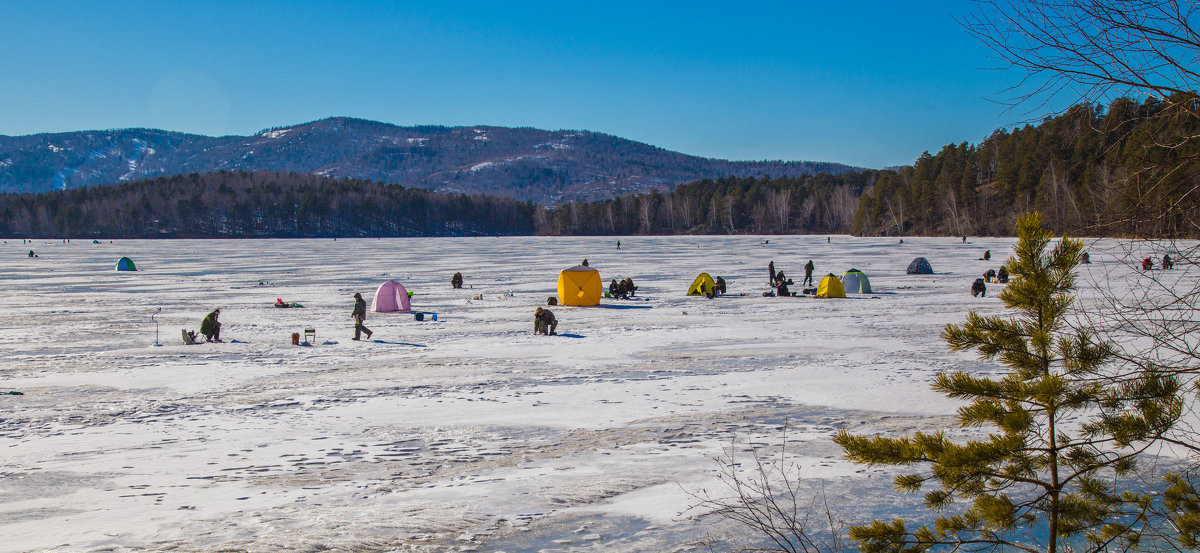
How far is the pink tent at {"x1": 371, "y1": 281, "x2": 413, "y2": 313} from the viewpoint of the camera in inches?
1005

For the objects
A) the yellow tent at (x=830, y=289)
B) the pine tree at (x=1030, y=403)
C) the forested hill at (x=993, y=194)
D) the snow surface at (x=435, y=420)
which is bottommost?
the snow surface at (x=435, y=420)

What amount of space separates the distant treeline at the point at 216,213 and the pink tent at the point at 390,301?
154 m

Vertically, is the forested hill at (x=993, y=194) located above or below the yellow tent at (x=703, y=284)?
above

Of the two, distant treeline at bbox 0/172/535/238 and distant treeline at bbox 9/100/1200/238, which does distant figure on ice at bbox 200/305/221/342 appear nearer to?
distant treeline at bbox 9/100/1200/238

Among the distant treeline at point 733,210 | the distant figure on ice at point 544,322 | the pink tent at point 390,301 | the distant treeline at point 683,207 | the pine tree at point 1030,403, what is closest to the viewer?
the pine tree at point 1030,403

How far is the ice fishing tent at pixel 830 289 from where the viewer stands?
28.5 m

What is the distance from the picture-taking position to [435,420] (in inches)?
447

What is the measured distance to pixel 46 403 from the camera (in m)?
12.4

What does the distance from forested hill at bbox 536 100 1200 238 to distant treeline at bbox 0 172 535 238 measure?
122ft

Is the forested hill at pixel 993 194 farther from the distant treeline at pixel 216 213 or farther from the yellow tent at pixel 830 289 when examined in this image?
the distant treeline at pixel 216 213

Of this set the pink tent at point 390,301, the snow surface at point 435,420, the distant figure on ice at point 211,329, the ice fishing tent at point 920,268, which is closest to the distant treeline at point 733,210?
the ice fishing tent at point 920,268

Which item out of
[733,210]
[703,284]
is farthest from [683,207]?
[703,284]

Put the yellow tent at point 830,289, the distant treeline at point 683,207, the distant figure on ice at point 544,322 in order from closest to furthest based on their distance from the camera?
the distant figure on ice at point 544,322 < the yellow tent at point 830,289 < the distant treeline at point 683,207

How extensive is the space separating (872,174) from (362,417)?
180104 millimetres
